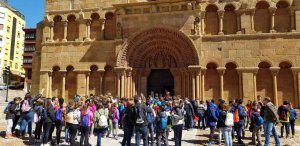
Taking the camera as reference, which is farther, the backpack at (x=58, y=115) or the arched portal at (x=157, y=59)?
the arched portal at (x=157, y=59)

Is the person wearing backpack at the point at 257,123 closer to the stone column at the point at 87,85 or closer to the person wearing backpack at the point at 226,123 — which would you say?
the person wearing backpack at the point at 226,123

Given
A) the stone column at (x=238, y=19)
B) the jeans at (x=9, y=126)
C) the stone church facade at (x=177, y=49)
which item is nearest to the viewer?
the jeans at (x=9, y=126)

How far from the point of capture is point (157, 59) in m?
18.5

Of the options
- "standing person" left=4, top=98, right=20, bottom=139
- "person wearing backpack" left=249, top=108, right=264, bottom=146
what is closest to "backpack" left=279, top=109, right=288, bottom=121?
"person wearing backpack" left=249, top=108, right=264, bottom=146

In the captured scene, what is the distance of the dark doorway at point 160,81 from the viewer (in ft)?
60.8

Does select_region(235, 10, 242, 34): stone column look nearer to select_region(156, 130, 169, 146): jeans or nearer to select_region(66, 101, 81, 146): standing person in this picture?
select_region(156, 130, 169, 146): jeans

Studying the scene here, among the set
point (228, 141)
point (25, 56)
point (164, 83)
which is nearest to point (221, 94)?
point (164, 83)

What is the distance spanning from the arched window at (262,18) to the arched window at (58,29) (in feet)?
45.6

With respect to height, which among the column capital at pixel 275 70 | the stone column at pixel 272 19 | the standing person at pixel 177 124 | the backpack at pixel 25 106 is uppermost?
the stone column at pixel 272 19

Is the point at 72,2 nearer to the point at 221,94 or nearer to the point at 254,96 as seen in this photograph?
the point at 221,94

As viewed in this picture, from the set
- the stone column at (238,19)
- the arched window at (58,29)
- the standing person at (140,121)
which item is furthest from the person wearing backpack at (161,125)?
the arched window at (58,29)

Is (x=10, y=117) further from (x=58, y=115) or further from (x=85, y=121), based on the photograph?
(x=85, y=121)

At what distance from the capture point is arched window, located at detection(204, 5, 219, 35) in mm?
17578

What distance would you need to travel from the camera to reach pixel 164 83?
18.7m
